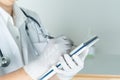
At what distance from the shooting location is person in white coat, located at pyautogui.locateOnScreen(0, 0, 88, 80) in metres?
0.87

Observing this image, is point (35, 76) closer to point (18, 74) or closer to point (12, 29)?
point (18, 74)

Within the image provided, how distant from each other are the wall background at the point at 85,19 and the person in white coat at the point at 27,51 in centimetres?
43

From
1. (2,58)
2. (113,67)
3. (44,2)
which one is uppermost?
(44,2)

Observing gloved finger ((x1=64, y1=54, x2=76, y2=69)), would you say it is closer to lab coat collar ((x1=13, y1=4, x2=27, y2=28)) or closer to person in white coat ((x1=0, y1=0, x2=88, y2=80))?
person in white coat ((x1=0, y1=0, x2=88, y2=80))

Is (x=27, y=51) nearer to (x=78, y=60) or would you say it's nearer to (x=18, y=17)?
(x=18, y=17)

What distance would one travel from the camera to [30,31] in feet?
3.99

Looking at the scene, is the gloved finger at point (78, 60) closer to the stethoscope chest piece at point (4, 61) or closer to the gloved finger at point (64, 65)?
the gloved finger at point (64, 65)

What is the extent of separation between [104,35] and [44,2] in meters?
0.54

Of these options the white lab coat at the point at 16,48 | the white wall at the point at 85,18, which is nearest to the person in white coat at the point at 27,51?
the white lab coat at the point at 16,48

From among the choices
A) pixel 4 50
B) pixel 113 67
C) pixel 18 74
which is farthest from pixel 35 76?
pixel 113 67

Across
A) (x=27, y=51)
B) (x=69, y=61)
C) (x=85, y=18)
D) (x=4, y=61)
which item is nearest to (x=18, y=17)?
(x=27, y=51)

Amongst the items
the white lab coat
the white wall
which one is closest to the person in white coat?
the white lab coat

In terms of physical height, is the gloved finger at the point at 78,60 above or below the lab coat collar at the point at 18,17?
below

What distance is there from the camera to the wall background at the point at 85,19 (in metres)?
1.61
